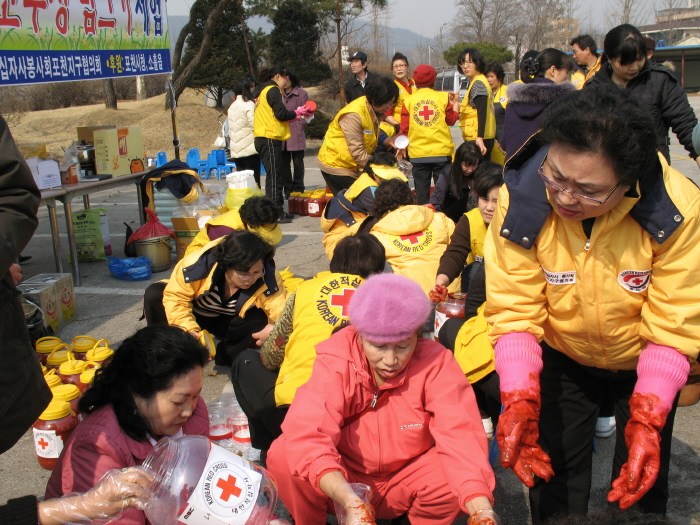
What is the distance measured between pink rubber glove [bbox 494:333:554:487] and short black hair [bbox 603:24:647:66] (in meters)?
2.66

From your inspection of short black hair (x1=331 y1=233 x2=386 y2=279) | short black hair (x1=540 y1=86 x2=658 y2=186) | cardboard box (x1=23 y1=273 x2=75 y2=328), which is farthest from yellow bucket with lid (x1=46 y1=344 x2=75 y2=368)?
short black hair (x1=540 y1=86 x2=658 y2=186)

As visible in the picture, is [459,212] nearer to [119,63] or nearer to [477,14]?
[119,63]

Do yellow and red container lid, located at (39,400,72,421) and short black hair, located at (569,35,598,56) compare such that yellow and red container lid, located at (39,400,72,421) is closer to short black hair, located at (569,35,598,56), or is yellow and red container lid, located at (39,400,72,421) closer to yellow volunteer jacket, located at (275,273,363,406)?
yellow volunteer jacket, located at (275,273,363,406)

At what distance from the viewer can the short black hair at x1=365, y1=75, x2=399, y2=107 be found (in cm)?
631

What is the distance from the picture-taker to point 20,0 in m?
5.11

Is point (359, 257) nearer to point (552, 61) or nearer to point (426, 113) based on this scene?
point (552, 61)

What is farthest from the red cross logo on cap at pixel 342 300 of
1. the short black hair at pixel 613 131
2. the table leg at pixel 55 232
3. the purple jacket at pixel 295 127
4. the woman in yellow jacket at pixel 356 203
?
the purple jacket at pixel 295 127

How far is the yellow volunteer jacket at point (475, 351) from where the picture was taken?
2873 mm

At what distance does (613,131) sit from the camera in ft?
5.11

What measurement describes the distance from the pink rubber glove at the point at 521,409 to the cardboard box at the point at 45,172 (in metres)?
4.79

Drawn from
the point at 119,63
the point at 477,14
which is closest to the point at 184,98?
the point at 119,63

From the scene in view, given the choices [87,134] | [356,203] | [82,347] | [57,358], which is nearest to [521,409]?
[57,358]

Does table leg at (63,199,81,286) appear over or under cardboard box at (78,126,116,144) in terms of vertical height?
under

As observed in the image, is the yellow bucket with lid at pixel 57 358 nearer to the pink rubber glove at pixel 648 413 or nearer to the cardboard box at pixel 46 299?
the cardboard box at pixel 46 299
